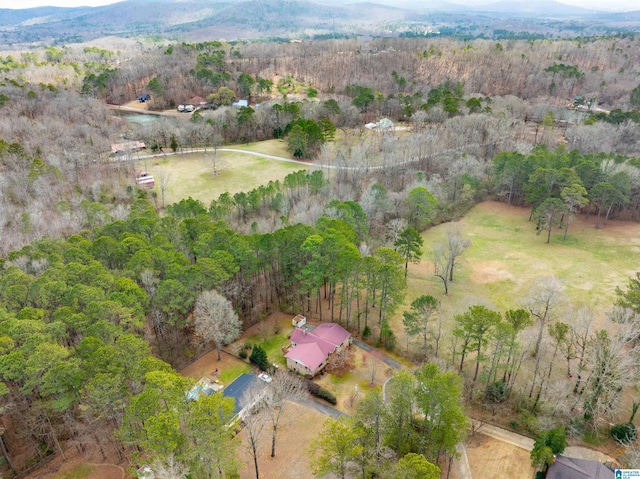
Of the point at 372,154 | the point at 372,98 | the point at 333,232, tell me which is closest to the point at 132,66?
the point at 372,98

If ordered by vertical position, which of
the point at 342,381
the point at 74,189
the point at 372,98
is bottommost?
the point at 342,381

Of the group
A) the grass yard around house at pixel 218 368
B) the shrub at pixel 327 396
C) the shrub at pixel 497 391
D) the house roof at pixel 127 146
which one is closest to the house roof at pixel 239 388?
the grass yard around house at pixel 218 368

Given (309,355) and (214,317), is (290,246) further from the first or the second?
(309,355)

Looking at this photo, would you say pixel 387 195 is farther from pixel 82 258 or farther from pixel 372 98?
pixel 372 98

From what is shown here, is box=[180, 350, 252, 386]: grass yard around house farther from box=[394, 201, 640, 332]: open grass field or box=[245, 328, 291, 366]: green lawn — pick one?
box=[394, 201, 640, 332]: open grass field

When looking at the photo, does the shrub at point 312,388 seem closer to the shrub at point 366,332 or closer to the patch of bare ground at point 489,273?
the shrub at point 366,332

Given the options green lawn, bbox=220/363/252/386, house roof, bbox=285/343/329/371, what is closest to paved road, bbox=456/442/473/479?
house roof, bbox=285/343/329/371
